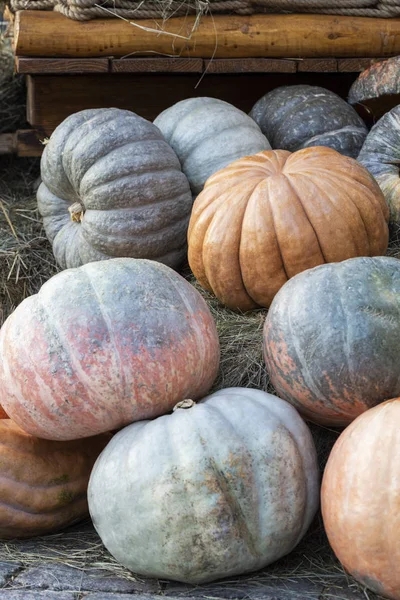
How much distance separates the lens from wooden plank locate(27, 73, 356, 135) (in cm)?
428

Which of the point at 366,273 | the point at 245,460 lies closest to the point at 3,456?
the point at 245,460

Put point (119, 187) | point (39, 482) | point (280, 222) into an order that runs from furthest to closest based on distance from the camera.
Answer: point (119, 187) < point (280, 222) < point (39, 482)

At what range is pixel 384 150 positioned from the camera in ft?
12.5

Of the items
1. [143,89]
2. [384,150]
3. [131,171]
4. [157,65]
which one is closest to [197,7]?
[157,65]

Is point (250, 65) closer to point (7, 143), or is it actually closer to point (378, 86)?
point (378, 86)

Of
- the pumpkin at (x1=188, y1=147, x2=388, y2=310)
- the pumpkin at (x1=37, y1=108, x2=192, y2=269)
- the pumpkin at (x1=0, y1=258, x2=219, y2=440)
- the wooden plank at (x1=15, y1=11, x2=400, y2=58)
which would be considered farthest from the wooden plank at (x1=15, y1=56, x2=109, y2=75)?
the pumpkin at (x1=0, y1=258, x2=219, y2=440)

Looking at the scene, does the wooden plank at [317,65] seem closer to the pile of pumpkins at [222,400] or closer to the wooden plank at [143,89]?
the wooden plank at [143,89]

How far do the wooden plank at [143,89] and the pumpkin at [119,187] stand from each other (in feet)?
1.87

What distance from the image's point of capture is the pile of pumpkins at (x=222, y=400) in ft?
6.75

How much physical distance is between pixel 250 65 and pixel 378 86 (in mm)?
682

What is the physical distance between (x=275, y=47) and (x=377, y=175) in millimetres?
988

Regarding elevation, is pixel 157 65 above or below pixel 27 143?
above

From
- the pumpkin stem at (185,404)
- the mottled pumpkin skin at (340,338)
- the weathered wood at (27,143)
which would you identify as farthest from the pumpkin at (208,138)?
the pumpkin stem at (185,404)

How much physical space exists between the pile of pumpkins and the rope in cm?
140
